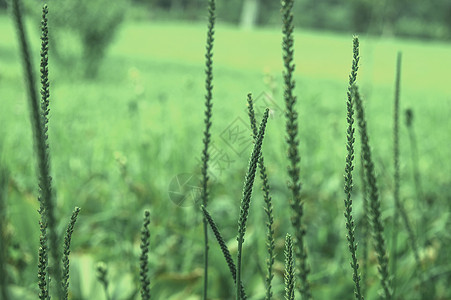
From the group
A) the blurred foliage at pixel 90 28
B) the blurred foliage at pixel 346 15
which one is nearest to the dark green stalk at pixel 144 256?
the blurred foliage at pixel 90 28

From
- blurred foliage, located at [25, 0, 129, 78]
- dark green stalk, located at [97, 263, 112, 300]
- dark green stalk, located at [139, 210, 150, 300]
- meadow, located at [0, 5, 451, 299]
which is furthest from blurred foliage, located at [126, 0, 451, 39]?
dark green stalk, located at [139, 210, 150, 300]

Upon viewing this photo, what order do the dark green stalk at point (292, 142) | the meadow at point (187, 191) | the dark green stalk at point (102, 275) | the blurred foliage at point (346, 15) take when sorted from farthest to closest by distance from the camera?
the blurred foliage at point (346, 15)
the meadow at point (187, 191)
the dark green stalk at point (102, 275)
the dark green stalk at point (292, 142)

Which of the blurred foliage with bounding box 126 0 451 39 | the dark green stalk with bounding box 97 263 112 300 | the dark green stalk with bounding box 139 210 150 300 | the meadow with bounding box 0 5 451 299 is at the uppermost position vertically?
the blurred foliage with bounding box 126 0 451 39

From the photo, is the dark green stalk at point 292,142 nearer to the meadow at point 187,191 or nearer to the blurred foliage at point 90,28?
the meadow at point 187,191

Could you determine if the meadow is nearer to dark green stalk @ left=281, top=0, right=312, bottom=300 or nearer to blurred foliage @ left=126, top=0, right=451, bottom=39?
dark green stalk @ left=281, top=0, right=312, bottom=300

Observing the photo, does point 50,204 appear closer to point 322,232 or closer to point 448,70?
point 322,232

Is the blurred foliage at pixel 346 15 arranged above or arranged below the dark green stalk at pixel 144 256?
above

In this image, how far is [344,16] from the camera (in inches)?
2055

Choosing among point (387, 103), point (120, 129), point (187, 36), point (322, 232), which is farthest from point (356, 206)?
point (187, 36)

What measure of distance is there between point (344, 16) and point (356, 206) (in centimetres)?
5279

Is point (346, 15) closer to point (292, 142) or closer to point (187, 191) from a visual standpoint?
point (187, 191)

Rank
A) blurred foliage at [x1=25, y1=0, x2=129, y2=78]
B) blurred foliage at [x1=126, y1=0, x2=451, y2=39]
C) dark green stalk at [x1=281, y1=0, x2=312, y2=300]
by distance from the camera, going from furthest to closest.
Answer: blurred foliage at [x1=126, y1=0, x2=451, y2=39] → blurred foliage at [x1=25, y1=0, x2=129, y2=78] → dark green stalk at [x1=281, y1=0, x2=312, y2=300]

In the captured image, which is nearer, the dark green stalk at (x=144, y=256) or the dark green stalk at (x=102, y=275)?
the dark green stalk at (x=144, y=256)

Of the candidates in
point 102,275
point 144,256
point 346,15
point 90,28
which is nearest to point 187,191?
point 102,275
